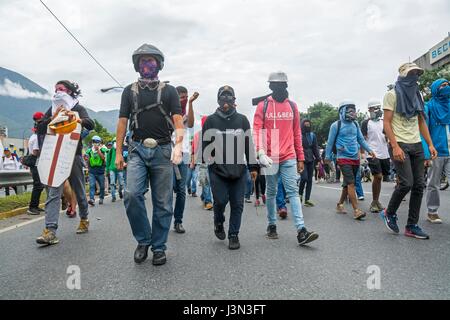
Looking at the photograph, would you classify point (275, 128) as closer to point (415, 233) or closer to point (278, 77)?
point (278, 77)

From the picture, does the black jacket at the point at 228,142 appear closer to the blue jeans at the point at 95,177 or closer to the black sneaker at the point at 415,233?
the black sneaker at the point at 415,233

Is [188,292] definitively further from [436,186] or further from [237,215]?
[436,186]

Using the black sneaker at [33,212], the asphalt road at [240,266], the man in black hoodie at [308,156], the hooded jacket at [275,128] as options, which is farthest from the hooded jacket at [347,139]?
the black sneaker at [33,212]

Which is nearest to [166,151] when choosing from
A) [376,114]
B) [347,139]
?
[347,139]

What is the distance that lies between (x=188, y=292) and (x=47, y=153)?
9.95ft

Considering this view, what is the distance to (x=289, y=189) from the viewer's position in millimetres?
4328

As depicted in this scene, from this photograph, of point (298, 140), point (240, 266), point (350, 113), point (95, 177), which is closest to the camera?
point (240, 266)

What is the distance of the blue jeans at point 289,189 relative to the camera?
4.19 m

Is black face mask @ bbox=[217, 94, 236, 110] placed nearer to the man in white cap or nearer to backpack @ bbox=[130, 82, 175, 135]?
backpack @ bbox=[130, 82, 175, 135]

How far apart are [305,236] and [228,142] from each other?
140 centimetres

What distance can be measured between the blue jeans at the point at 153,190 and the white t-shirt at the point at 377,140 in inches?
201

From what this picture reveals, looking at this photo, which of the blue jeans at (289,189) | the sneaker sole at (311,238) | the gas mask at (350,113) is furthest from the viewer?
the gas mask at (350,113)

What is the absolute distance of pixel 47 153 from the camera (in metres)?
4.65
